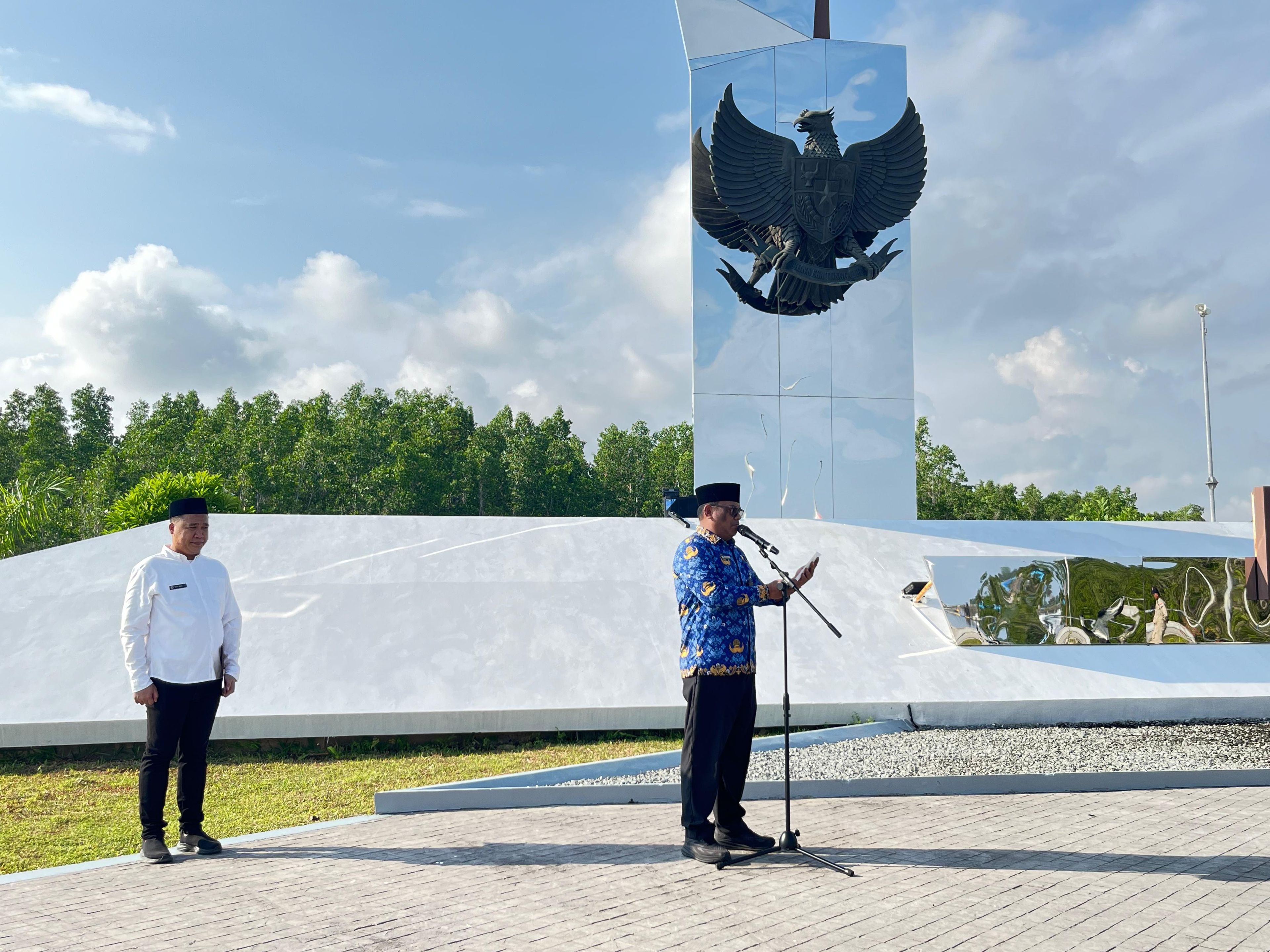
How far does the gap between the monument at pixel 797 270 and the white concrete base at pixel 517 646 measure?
295cm

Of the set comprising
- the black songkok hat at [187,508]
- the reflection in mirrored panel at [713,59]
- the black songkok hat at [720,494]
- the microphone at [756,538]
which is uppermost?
the reflection in mirrored panel at [713,59]

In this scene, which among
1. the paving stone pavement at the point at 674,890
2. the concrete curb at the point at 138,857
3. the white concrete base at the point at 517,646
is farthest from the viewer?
the white concrete base at the point at 517,646

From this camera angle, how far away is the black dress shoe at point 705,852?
417 cm

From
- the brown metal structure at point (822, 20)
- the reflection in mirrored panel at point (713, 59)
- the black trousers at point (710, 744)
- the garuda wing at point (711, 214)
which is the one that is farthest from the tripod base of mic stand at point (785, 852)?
the brown metal structure at point (822, 20)

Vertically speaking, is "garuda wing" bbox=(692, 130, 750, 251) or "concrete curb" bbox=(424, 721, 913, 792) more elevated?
"garuda wing" bbox=(692, 130, 750, 251)

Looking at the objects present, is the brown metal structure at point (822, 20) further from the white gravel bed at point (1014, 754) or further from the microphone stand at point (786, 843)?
the microphone stand at point (786, 843)

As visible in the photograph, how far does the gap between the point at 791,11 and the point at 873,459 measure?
717 cm

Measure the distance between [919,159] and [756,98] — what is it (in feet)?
8.80

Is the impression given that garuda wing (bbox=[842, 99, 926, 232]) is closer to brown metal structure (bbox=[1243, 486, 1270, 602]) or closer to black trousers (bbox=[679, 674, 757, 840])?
brown metal structure (bbox=[1243, 486, 1270, 602])

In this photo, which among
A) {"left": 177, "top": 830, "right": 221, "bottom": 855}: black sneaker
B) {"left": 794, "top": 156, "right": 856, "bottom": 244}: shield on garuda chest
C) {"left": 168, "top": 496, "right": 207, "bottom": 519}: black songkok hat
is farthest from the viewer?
{"left": 794, "top": 156, "right": 856, "bottom": 244}: shield on garuda chest

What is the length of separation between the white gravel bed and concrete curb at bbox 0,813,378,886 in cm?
135

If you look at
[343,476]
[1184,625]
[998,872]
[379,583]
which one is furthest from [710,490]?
[343,476]

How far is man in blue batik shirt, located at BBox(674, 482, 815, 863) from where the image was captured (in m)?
4.37

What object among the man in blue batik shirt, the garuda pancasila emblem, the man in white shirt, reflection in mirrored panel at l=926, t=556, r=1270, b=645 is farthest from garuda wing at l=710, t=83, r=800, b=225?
the man in white shirt
